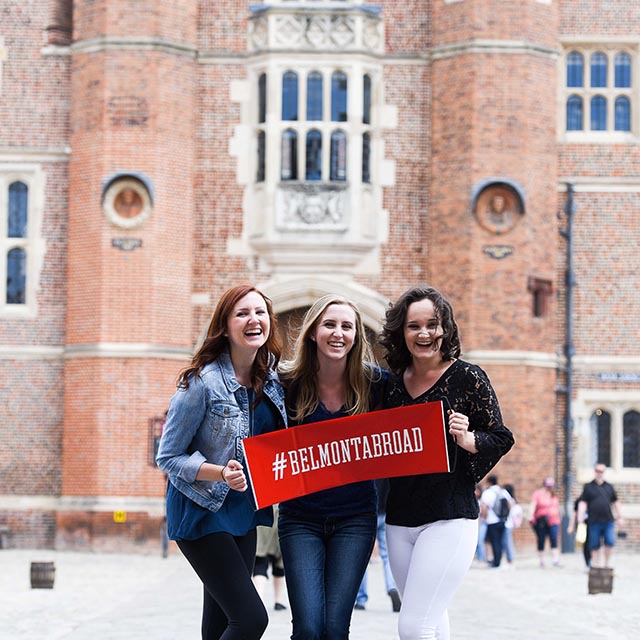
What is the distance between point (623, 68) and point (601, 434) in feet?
18.4

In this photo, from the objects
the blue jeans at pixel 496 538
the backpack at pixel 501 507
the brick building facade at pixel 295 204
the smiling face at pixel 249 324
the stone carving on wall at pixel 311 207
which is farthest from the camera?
the stone carving on wall at pixel 311 207

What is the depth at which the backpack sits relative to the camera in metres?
20.2

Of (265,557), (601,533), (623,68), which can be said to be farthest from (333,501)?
(623,68)

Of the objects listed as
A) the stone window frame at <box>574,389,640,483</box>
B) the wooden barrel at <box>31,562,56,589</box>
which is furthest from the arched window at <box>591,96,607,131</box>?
the wooden barrel at <box>31,562,56,589</box>

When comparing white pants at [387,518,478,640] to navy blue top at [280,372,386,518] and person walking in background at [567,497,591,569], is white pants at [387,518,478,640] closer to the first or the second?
navy blue top at [280,372,386,518]

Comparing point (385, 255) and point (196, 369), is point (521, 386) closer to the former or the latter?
point (385, 255)

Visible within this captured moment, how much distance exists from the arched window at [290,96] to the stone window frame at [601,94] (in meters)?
4.09

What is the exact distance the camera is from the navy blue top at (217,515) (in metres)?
6.12

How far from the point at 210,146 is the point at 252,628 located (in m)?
18.0

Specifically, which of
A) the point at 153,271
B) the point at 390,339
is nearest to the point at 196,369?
the point at 390,339

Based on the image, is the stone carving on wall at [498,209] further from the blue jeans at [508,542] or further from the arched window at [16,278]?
the arched window at [16,278]

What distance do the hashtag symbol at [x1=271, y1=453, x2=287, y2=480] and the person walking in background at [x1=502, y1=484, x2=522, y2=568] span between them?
574 inches

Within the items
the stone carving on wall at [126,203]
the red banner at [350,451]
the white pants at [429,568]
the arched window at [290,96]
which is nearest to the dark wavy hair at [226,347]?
the red banner at [350,451]

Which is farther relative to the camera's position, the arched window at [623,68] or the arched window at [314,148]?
the arched window at [623,68]
